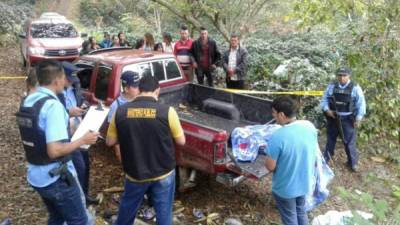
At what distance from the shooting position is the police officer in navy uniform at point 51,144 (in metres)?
3.13

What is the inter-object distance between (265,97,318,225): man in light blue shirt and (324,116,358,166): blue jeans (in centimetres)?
311

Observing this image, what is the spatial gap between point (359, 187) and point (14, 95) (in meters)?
8.45

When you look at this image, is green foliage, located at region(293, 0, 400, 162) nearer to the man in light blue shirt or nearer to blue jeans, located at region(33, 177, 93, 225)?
the man in light blue shirt

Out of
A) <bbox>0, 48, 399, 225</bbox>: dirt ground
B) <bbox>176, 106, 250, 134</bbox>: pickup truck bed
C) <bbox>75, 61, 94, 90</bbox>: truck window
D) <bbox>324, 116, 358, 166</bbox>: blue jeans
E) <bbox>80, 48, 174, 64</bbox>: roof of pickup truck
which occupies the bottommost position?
<bbox>0, 48, 399, 225</bbox>: dirt ground

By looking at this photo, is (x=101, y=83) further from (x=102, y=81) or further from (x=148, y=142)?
(x=148, y=142)

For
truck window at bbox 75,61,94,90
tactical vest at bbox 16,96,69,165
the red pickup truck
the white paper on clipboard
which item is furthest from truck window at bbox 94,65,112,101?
tactical vest at bbox 16,96,69,165

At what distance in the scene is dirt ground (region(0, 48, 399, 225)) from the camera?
17.3 ft

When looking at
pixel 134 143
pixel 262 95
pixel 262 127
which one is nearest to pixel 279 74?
pixel 262 95

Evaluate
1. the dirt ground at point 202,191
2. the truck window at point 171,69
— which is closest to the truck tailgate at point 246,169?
the dirt ground at point 202,191

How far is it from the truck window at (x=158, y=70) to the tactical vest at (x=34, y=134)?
3666 mm

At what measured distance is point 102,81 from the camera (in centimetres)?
652

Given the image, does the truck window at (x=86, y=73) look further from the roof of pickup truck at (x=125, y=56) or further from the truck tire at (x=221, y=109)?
the truck tire at (x=221, y=109)

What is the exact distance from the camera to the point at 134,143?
12.0 ft

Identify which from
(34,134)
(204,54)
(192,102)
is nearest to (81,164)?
(34,134)
